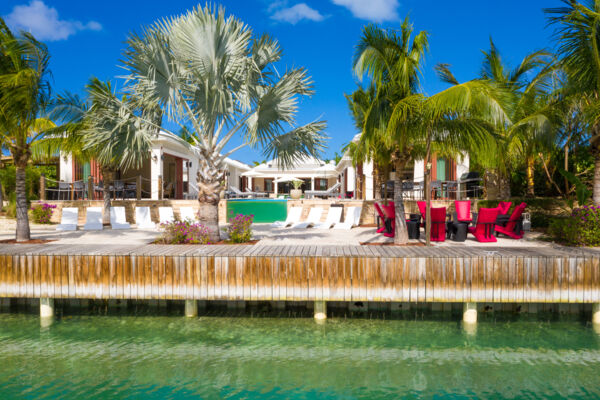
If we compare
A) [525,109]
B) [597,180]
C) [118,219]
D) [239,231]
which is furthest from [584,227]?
[118,219]

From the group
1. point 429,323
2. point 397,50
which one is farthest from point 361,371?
point 397,50

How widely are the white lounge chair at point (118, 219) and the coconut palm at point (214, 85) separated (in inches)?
224

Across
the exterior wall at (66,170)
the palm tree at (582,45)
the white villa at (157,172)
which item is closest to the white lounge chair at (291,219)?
A: the white villa at (157,172)

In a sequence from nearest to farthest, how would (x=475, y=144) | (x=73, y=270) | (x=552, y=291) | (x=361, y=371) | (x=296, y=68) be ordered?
(x=361, y=371) < (x=552, y=291) < (x=73, y=270) < (x=475, y=144) < (x=296, y=68)

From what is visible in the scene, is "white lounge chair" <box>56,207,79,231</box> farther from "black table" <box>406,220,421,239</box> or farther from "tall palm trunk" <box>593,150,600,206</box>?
"tall palm trunk" <box>593,150,600,206</box>

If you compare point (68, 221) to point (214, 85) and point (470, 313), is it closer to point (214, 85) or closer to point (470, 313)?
point (214, 85)

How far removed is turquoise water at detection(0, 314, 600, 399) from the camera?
4.66 meters

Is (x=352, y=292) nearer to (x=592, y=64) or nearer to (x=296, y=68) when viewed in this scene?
(x=296, y=68)

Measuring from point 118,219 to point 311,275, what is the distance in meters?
10.5

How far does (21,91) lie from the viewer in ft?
29.5

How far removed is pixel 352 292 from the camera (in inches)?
240

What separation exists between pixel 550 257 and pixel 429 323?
2159 millimetres

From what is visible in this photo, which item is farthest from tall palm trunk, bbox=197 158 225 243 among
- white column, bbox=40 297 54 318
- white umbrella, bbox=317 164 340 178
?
white umbrella, bbox=317 164 340 178

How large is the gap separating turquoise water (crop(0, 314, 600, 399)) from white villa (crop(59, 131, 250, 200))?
11.3 m
